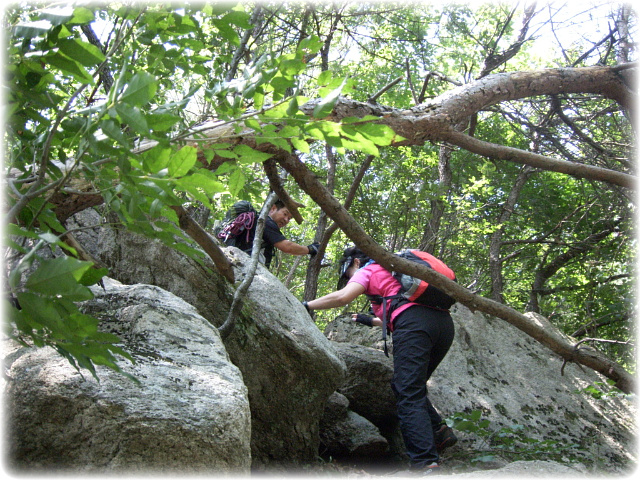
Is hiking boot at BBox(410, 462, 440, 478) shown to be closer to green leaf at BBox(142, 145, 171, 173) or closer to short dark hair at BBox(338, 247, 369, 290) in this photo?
Result: short dark hair at BBox(338, 247, 369, 290)

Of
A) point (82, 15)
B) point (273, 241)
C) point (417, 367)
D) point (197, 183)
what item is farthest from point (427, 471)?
point (82, 15)

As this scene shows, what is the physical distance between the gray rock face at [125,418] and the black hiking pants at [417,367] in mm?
1943

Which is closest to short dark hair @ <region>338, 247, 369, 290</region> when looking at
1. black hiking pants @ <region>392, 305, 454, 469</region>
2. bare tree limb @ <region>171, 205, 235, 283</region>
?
black hiking pants @ <region>392, 305, 454, 469</region>

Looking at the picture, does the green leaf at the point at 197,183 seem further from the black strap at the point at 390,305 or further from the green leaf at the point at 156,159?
the black strap at the point at 390,305

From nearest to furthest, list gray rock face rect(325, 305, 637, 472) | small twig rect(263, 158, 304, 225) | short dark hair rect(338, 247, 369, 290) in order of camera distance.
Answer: small twig rect(263, 158, 304, 225) → gray rock face rect(325, 305, 637, 472) → short dark hair rect(338, 247, 369, 290)

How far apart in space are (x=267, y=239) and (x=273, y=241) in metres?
0.08

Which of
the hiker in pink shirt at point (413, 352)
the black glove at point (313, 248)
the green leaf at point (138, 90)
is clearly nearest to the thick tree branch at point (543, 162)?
the hiker in pink shirt at point (413, 352)

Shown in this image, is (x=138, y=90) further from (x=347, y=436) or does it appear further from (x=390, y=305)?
(x=347, y=436)

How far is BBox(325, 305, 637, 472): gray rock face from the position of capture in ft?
17.8

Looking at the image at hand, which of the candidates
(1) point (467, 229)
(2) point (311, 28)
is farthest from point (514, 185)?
(2) point (311, 28)

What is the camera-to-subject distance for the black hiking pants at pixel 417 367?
13.3 feet

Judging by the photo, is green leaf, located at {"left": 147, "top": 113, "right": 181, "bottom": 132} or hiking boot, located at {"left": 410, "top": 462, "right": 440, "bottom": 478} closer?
green leaf, located at {"left": 147, "top": 113, "right": 181, "bottom": 132}

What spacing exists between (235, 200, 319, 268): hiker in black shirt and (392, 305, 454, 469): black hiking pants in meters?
1.50

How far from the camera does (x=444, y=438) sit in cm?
482
